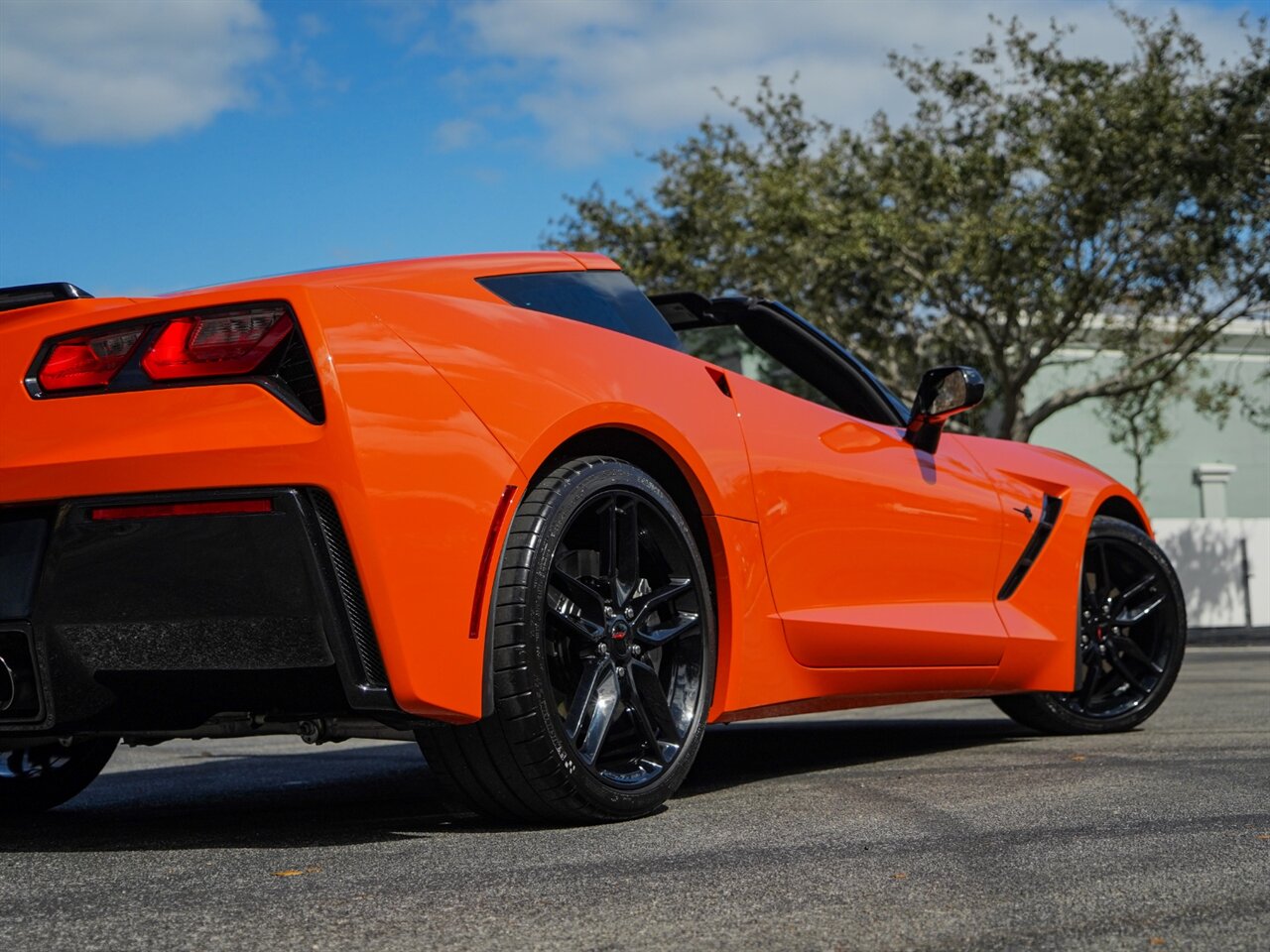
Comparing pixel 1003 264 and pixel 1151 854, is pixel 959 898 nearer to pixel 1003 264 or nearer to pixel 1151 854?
pixel 1151 854

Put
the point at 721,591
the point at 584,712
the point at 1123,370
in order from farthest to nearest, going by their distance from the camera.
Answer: the point at 1123,370 → the point at 721,591 → the point at 584,712

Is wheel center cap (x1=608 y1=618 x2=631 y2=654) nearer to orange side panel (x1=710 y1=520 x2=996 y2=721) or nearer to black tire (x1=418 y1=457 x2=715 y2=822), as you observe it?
black tire (x1=418 y1=457 x2=715 y2=822)

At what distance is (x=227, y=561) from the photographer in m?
3.01

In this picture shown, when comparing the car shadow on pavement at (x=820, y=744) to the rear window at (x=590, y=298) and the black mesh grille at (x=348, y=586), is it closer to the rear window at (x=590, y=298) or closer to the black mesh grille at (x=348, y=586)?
the rear window at (x=590, y=298)

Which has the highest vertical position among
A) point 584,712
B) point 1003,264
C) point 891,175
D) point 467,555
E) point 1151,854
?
point 891,175

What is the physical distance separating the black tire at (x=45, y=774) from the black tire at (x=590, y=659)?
1487 mm

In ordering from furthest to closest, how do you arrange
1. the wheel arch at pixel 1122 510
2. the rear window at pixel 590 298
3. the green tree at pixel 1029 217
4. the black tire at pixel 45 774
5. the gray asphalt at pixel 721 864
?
the green tree at pixel 1029 217
the wheel arch at pixel 1122 510
the black tire at pixel 45 774
the rear window at pixel 590 298
the gray asphalt at pixel 721 864

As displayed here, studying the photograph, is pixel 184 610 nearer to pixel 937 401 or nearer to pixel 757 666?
pixel 757 666

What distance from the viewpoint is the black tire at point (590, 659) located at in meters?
3.24

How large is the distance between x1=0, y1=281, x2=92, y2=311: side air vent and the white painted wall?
2161 cm

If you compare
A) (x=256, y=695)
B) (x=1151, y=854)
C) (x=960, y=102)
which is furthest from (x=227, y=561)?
(x=960, y=102)

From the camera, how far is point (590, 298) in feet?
12.9

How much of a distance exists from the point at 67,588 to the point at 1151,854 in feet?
7.10

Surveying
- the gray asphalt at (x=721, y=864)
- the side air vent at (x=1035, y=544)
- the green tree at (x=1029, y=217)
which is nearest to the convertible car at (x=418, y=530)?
the gray asphalt at (x=721, y=864)
